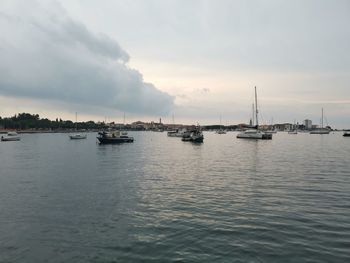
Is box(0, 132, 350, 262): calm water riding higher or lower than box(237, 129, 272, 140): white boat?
lower

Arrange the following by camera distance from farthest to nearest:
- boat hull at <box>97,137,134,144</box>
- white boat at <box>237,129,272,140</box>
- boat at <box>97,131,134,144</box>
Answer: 1. white boat at <box>237,129,272,140</box>
2. boat at <box>97,131,134,144</box>
3. boat hull at <box>97,137,134,144</box>

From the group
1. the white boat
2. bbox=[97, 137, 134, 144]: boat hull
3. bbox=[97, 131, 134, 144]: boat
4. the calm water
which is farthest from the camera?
the white boat

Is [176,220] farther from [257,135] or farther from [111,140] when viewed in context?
[257,135]

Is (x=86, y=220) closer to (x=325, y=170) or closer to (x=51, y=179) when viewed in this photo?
(x=51, y=179)

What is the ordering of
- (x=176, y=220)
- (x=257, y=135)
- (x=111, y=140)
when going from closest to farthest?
1. (x=176, y=220)
2. (x=111, y=140)
3. (x=257, y=135)

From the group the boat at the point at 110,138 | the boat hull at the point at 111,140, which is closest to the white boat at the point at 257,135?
the boat at the point at 110,138

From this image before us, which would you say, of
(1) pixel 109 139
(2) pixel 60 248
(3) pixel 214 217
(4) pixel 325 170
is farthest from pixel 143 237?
(1) pixel 109 139

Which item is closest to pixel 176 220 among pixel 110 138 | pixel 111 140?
pixel 110 138

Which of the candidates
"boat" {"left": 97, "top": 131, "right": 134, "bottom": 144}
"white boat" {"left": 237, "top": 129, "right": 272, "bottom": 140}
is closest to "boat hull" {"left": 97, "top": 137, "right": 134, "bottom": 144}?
"boat" {"left": 97, "top": 131, "right": 134, "bottom": 144}

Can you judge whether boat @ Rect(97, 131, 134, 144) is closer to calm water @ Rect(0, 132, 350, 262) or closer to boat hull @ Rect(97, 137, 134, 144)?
boat hull @ Rect(97, 137, 134, 144)

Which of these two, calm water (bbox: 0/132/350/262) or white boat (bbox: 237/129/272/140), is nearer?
calm water (bbox: 0/132/350/262)

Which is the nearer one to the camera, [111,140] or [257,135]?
[111,140]

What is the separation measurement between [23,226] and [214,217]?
450 inches

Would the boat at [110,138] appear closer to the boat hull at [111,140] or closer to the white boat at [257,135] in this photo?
the boat hull at [111,140]
